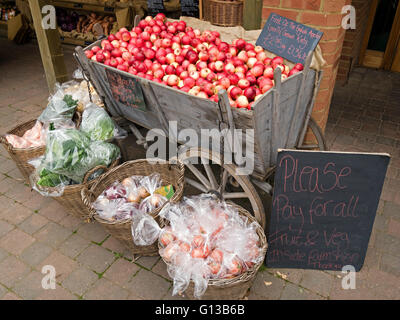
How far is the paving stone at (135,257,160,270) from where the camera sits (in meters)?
2.67

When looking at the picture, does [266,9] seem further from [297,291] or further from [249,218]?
[297,291]

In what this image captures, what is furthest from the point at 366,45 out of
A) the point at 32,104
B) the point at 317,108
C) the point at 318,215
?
the point at 32,104

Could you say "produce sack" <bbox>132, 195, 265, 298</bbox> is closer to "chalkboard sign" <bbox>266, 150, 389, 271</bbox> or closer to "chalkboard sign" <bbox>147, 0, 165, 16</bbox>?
"chalkboard sign" <bbox>266, 150, 389, 271</bbox>

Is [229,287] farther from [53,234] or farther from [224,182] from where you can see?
[53,234]

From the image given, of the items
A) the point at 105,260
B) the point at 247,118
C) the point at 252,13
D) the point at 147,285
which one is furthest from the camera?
the point at 252,13

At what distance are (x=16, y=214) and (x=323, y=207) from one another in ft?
9.24

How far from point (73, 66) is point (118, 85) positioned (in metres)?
4.42

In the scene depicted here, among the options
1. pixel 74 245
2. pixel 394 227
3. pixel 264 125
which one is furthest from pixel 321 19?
pixel 74 245

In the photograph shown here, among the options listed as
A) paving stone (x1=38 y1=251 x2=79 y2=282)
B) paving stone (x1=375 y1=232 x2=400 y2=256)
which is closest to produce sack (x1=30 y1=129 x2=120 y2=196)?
paving stone (x1=38 y1=251 x2=79 y2=282)

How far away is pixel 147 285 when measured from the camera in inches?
99.3

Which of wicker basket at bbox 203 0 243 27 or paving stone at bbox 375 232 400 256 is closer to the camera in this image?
paving stone at bbox 375 232 400 256

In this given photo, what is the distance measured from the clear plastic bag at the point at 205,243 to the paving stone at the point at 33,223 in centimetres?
140

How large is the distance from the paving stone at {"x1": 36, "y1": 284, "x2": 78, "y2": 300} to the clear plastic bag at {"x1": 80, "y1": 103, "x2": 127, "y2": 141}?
1.34 meters

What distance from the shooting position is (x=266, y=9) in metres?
2.96
